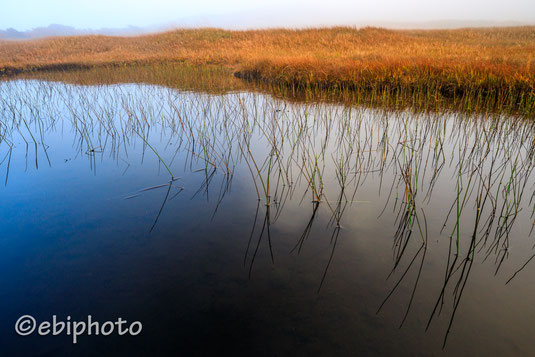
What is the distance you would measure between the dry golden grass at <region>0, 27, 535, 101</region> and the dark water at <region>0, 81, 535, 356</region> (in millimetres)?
3295

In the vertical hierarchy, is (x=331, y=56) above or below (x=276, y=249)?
above

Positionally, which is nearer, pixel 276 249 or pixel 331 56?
pixel 276 249

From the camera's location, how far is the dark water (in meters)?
1.77

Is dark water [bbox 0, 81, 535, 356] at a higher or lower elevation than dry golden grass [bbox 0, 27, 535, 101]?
lower

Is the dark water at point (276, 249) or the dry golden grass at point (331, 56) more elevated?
the dry golden grass at point (331, 56)

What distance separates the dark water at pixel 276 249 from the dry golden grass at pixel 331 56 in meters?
3.30

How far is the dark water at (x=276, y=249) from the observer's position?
5.82ft

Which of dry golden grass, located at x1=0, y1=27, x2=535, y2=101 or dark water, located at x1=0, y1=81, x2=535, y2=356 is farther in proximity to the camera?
dry golden grass, located at x1=0, y1=27, x2=535, y2=101

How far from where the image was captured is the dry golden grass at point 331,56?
298 inches

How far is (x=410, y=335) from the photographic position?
174 centimetres

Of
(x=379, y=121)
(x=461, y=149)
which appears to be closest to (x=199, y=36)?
(x=379, y=121)

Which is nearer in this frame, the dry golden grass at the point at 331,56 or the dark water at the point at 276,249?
the dark water at the point at 276,249

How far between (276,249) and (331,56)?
11968 millimetres

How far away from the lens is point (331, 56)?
41.4ft
